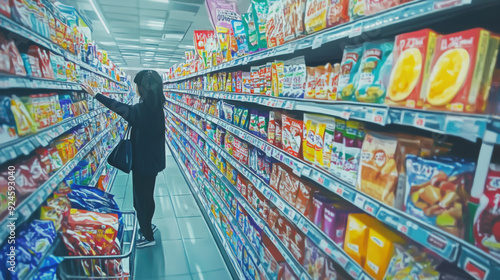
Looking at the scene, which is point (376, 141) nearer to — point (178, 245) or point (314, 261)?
point (314, 261)

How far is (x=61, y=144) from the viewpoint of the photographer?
2.14 meters

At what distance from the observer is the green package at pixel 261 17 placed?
211 centimetres

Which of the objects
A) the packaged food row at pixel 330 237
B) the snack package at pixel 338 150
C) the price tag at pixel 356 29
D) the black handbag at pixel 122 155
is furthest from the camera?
the black handbag at pixel 122 155

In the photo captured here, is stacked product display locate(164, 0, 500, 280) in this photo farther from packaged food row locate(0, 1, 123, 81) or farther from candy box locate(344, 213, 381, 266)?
packaged food row locate(0, 1, 123, 81)

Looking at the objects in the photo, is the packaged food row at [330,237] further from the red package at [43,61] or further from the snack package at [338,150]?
the red package at [43,61]

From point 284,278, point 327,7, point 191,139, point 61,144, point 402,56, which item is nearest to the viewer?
point 402,56

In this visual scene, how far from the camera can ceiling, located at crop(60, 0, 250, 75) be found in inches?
311

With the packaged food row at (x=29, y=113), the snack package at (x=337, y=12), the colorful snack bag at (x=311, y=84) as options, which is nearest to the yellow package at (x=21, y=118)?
the packaged food row at (x=29, y=113)

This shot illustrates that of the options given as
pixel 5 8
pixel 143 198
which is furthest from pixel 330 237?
pixel 143 198

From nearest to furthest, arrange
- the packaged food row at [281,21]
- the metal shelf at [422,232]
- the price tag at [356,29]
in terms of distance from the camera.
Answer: the metal shelf at [422,232], the price tag at [356,29], the packaged food row at [281,21]

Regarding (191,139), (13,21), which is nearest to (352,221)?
(13,21)

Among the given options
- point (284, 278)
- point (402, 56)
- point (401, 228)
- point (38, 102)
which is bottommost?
point (284, 278)

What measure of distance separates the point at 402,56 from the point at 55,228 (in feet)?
6.06

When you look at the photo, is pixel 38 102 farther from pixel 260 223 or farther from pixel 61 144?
pixel 260 223
